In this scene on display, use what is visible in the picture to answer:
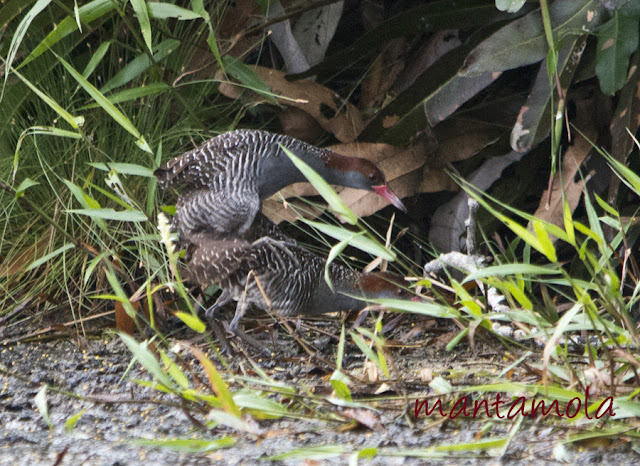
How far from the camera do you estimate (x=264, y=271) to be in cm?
275

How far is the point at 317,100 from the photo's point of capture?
3297 millimetres

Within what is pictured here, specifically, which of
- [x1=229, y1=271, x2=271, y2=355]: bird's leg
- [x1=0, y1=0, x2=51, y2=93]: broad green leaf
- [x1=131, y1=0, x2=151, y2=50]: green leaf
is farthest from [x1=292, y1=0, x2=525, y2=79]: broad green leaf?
[x1=0, y1=0, x2=51, y2=93]: broad green leaf

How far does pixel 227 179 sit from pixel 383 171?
698mm

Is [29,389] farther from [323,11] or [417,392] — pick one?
[323,11]

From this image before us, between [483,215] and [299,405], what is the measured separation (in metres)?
1.38

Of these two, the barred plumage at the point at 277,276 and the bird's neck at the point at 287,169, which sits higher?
the bird's neck at the point at 287,169

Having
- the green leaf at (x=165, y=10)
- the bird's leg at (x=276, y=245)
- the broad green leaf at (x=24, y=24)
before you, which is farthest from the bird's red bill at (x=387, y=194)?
the broad green leaf at (x=24, y=24)

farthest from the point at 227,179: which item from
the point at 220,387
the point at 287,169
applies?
the point at 220,387

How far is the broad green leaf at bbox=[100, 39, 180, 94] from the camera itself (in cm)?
→ 297

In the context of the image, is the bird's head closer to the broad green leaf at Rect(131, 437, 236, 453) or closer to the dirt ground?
the dirt ground

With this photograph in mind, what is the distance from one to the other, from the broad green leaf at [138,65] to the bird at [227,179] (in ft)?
1.19

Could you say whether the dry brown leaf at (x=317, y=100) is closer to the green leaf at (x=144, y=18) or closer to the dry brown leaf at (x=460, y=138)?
the dry brown leaf at (x=460, y=138)

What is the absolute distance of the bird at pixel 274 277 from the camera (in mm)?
2711

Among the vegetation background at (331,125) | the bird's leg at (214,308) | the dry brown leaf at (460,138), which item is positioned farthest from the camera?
the dry brown leaf at (460,138)
